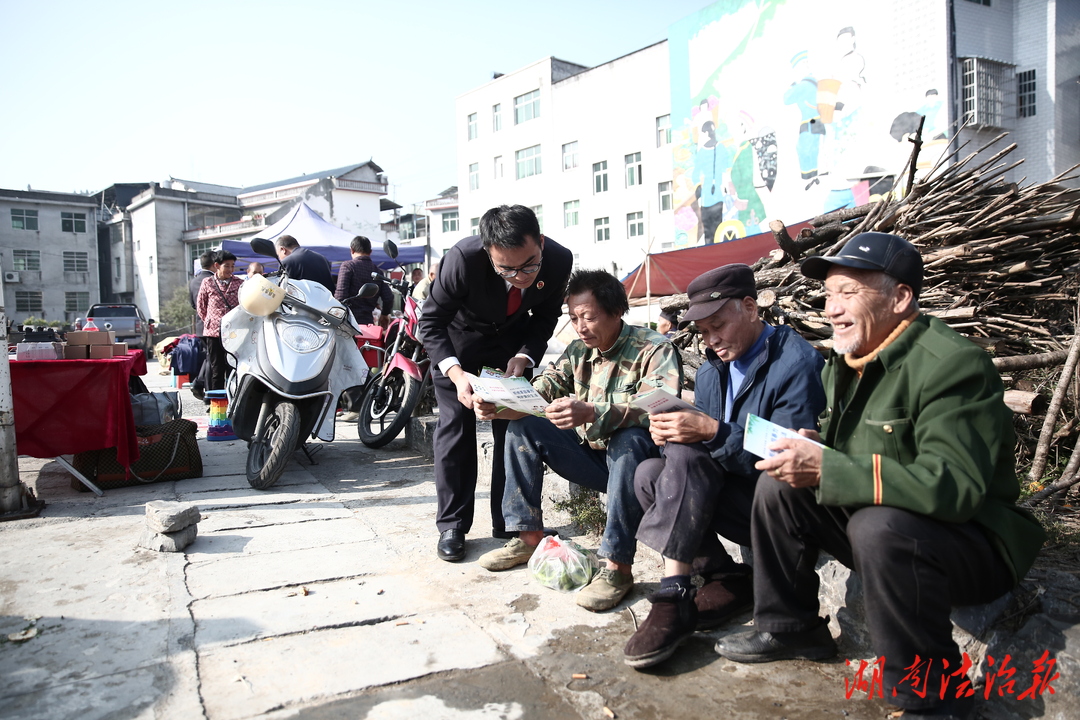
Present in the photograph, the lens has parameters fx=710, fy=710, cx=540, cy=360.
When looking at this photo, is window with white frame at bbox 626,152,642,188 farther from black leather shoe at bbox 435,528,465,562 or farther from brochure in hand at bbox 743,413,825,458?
brochure in hand at bbox 743,413,825,458

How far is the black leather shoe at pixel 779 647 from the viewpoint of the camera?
2.22 metres

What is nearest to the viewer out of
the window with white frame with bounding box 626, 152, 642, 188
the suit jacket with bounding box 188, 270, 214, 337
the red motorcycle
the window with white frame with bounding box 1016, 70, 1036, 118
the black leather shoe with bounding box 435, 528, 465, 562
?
the black leather shoe with bounding box 435, 528, 465, 562

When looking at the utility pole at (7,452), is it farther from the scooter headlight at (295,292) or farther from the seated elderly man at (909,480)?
the seated elderly man at (909,480)

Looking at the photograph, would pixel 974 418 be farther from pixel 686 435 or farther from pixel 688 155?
pixel 688 155

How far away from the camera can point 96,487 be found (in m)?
4.48

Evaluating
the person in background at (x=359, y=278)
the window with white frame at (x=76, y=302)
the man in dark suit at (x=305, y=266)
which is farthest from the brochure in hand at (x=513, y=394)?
the window with white frame at (x=76, y=302)

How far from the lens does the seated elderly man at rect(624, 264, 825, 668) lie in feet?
7.72

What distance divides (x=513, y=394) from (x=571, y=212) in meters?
28.4

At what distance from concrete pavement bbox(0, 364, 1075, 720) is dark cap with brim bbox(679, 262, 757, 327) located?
3.72 ft

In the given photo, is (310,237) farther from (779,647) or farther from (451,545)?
(779,647)

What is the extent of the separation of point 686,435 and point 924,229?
3.64m

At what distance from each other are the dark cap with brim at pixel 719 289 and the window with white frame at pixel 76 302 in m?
51.4

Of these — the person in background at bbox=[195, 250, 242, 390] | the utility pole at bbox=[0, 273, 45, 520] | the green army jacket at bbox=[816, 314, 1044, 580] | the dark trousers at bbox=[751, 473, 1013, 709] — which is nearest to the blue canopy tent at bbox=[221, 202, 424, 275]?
the person in background at bbox=[195, 250, 242, 390]

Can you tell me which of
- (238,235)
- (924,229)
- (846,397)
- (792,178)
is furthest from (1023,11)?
(238,235)
